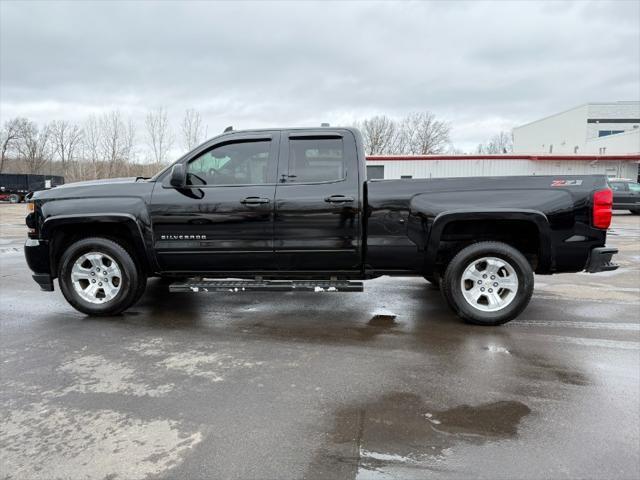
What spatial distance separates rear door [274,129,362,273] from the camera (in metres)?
4.77

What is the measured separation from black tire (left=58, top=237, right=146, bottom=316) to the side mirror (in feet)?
3.23

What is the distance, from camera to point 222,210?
4.84 meters

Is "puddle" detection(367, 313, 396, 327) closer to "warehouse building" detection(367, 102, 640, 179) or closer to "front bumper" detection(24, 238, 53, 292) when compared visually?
"warehouse building" detection(367, 102, 640, 179)

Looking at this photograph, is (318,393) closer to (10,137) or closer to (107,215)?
(107,215)

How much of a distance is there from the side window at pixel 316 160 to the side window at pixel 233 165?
0.25m

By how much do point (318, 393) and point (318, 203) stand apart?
207 centimetres

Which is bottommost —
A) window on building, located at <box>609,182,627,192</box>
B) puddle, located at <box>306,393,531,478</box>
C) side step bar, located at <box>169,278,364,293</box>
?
puddle, located at <box>306,393,531,478</box>

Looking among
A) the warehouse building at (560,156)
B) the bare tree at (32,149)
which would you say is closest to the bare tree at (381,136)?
the warehouse building at (560,156)

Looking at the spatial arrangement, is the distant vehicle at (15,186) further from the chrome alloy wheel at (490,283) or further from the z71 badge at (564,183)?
the z71 badge at (564,183)

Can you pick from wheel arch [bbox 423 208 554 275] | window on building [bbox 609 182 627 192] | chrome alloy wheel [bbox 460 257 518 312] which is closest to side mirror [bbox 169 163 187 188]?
wheel arch [bbox 423 208 554 275]

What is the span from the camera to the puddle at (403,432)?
8.20ft

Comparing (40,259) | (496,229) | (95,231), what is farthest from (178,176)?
(496,229)

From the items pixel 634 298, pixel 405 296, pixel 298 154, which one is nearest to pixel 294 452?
pixel 298 154

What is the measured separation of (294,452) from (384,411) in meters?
0.74
